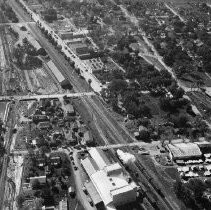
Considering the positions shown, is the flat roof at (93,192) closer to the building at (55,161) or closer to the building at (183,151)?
the building at (55,161)

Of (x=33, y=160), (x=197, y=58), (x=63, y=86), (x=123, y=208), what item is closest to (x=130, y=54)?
(x=197, y=58)

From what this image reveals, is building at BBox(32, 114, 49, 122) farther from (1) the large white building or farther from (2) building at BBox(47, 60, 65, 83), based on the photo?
(1) the large white building

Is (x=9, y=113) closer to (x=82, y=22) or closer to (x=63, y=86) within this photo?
(x=63, y=86)

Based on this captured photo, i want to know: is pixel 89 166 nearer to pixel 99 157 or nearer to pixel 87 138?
pixel 99 157

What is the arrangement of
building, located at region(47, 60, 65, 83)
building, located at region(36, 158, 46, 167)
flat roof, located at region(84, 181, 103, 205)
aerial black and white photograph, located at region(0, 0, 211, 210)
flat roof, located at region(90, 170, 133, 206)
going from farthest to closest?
building, located at region(47, 60, 65, 83) → building, located at region(36, 158, 46, 167) → aerial black and white photograph, located at region(0, 0, 211, 210) → flat roof, located at region(84, 181, 103, 205) → flat roof, located at region(90, 170, 133, 206)

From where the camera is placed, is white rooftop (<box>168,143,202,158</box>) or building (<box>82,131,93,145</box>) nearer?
white rooftop (<box>168,143,202,158</box>)

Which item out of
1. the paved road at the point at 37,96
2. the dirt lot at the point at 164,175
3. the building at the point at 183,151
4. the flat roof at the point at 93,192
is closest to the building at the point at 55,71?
the paved road at the point at 37,96

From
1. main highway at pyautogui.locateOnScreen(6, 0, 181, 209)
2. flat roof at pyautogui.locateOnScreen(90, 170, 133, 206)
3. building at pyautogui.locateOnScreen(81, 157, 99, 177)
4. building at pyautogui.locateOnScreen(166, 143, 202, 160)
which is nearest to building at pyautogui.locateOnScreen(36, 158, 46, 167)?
building at pyautogui.locateOnScreen(81, 157, 99, 177)
